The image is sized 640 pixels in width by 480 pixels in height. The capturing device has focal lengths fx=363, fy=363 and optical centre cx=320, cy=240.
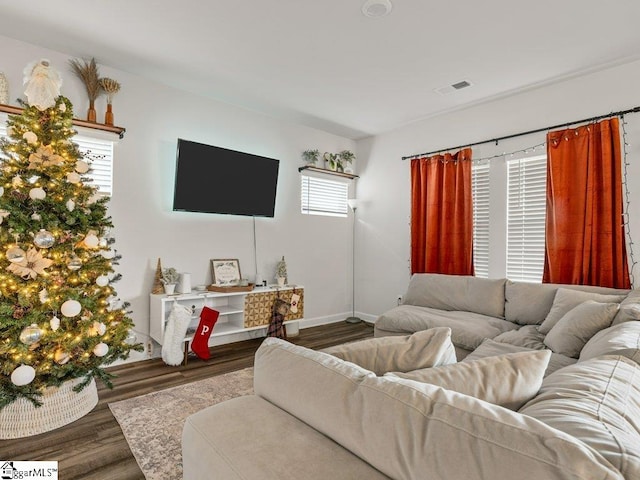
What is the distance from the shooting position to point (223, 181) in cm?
405

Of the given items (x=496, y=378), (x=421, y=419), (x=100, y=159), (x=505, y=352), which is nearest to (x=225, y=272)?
(x=100, y=159)

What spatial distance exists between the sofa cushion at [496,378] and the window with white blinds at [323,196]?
4.08m

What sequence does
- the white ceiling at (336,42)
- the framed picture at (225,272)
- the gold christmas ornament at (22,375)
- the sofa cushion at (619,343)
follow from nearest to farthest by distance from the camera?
the sofa cushion at (619,343) → the gold christmas ornament at (22,375) → the white ceiling at (336,42) → the framed picture at (225,272)

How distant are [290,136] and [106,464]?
400 cm

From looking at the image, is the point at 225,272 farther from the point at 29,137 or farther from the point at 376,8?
the point at 376,8

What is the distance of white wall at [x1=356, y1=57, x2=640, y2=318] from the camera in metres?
3.26

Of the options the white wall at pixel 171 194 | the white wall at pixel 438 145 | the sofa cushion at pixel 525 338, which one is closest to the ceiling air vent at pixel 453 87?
the white wall at pixel 438 145

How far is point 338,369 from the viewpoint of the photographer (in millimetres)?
1067

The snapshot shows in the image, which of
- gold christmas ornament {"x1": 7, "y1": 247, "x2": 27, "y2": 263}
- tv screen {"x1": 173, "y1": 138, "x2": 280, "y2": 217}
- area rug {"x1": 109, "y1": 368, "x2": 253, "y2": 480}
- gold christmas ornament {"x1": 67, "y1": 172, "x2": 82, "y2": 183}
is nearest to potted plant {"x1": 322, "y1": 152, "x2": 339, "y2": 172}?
tv screen {"x1": 173, "y1": 138, "x2": 280, "y2": 217}

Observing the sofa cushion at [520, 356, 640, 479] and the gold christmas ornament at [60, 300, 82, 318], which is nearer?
the sofa cushion at [520, 356, 640, 479]

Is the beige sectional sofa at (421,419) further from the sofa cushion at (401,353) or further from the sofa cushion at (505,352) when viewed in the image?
the sofa cushion at (505,352)

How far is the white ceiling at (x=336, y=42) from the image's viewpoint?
99.5 inches

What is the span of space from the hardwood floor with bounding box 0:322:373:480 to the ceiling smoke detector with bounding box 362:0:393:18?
A: 313 cm

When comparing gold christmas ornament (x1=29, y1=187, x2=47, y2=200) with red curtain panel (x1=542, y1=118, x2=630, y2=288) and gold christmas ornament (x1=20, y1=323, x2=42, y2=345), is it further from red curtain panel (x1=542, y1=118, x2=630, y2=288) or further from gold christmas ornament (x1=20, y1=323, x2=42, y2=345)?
red curtain panel (x1=542, y1=118, x2=630, y2=288)
